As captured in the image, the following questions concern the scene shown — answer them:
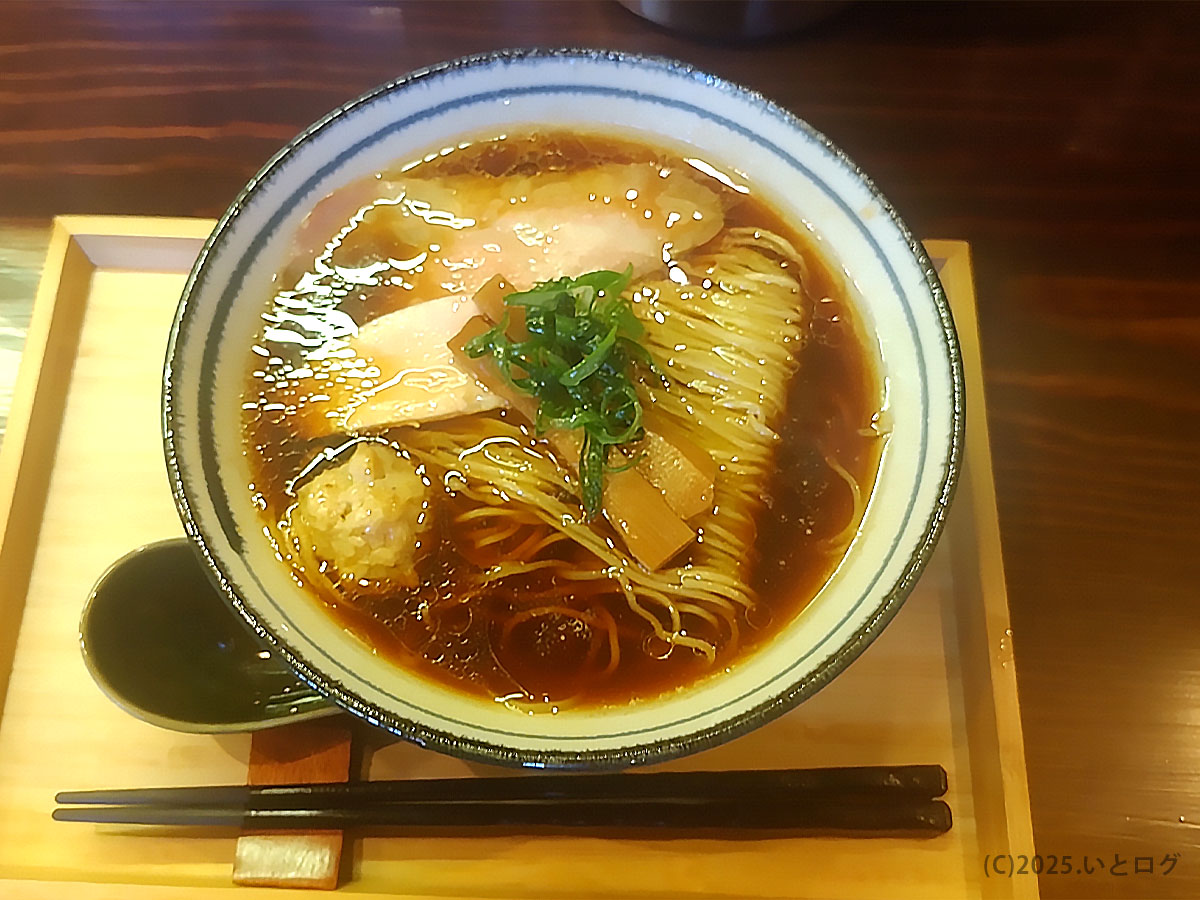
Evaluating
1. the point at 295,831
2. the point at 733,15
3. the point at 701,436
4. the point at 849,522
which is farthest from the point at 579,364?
the point at 733,15

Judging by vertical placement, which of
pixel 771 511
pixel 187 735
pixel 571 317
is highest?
pixel 571 317

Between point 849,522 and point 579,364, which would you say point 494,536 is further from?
point 849,522

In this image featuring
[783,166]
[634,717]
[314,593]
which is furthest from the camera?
[783,166]

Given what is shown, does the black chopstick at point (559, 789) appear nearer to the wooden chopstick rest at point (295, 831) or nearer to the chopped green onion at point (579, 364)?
the wooden chopstick rest at point (295, 831)

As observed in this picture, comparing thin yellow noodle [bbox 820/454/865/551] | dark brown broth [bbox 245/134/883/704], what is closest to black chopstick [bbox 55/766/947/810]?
dark brown broth [bbox 245/134/883/704]

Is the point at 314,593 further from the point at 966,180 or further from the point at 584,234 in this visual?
the point at 966,180

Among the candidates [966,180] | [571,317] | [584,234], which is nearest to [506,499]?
[571,317]
